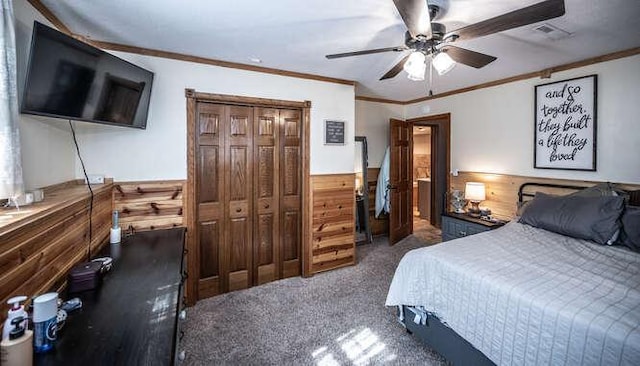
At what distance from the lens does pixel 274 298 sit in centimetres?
280

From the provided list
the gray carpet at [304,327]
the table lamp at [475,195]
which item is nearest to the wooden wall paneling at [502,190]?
the table lamp at [475,195]

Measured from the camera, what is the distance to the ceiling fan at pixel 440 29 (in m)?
1.33

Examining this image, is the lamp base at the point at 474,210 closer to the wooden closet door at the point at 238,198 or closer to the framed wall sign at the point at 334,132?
the framed wall sign at the point at 334,132

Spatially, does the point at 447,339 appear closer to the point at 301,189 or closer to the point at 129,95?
the point at 301,189

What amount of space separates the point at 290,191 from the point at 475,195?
241 centimetres

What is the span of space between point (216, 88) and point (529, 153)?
3.65 metres

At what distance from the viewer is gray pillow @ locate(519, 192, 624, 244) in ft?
7.02

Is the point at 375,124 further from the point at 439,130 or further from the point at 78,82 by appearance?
the point at 78,82

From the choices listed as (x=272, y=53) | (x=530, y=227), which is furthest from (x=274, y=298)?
(x=530, y=227)

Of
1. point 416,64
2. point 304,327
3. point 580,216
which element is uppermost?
point 416,64

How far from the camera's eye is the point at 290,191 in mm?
3203

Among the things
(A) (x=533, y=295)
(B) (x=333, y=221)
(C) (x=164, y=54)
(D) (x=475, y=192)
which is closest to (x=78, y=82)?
(C) (x=164, y=54)

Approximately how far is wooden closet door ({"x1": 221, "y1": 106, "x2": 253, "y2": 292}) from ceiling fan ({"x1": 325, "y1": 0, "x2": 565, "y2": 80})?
1.49 metres

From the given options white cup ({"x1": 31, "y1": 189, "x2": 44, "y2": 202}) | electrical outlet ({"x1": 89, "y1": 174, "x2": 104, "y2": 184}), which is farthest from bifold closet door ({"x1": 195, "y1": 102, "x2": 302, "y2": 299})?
white cup ({"x1": 31, "y1": 189, "x2": 44, "y2": 202})
